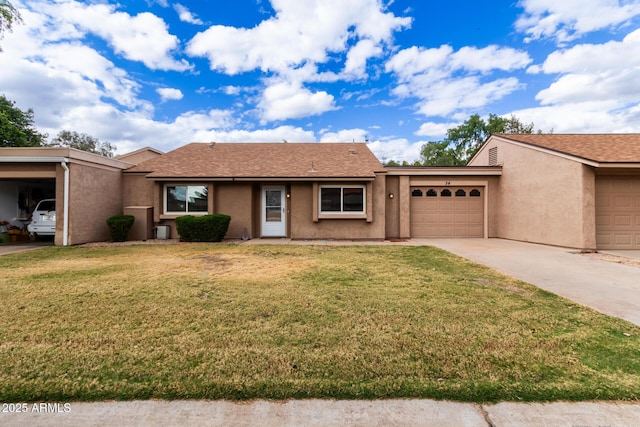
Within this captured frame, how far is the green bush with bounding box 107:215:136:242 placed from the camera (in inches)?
439

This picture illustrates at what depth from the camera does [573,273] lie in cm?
628

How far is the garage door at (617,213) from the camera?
32.6 ft

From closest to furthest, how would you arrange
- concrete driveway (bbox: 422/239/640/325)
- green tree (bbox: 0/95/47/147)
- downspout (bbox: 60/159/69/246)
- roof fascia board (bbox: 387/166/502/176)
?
concrete driveway (bbox: 422/239/640/325) → downspout (bbox: 60/159/69/246) → roof fascia board (bbox: 387/166/502/176) → green tree (bbox: 0/95/47/147)

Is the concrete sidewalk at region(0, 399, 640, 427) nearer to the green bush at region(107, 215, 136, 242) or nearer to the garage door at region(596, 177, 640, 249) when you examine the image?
the green bush at region(107, 215, 136, 242)

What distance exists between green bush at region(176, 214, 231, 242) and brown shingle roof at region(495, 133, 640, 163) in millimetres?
13202

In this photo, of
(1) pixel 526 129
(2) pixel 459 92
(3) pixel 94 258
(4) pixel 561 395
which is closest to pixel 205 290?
(4) pixel 561 395

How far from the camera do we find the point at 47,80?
2070 cm

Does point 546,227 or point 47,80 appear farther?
point 47,80

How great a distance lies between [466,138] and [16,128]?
1877 inches

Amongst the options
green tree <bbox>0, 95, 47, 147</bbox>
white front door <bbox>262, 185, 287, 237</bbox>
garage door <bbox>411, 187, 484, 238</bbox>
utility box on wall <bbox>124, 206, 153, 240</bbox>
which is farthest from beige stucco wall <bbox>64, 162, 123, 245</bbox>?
green tree <bbox>0, 95, 47, 147</bbox>

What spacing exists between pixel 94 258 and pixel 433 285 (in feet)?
29.1

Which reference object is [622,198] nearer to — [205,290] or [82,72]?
[205,290]

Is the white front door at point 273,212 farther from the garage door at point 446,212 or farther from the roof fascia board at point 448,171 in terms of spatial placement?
the garage door at point 446,212

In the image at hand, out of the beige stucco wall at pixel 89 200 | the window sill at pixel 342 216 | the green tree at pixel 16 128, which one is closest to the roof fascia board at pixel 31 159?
the beige stucco wall at pixel 89 200
